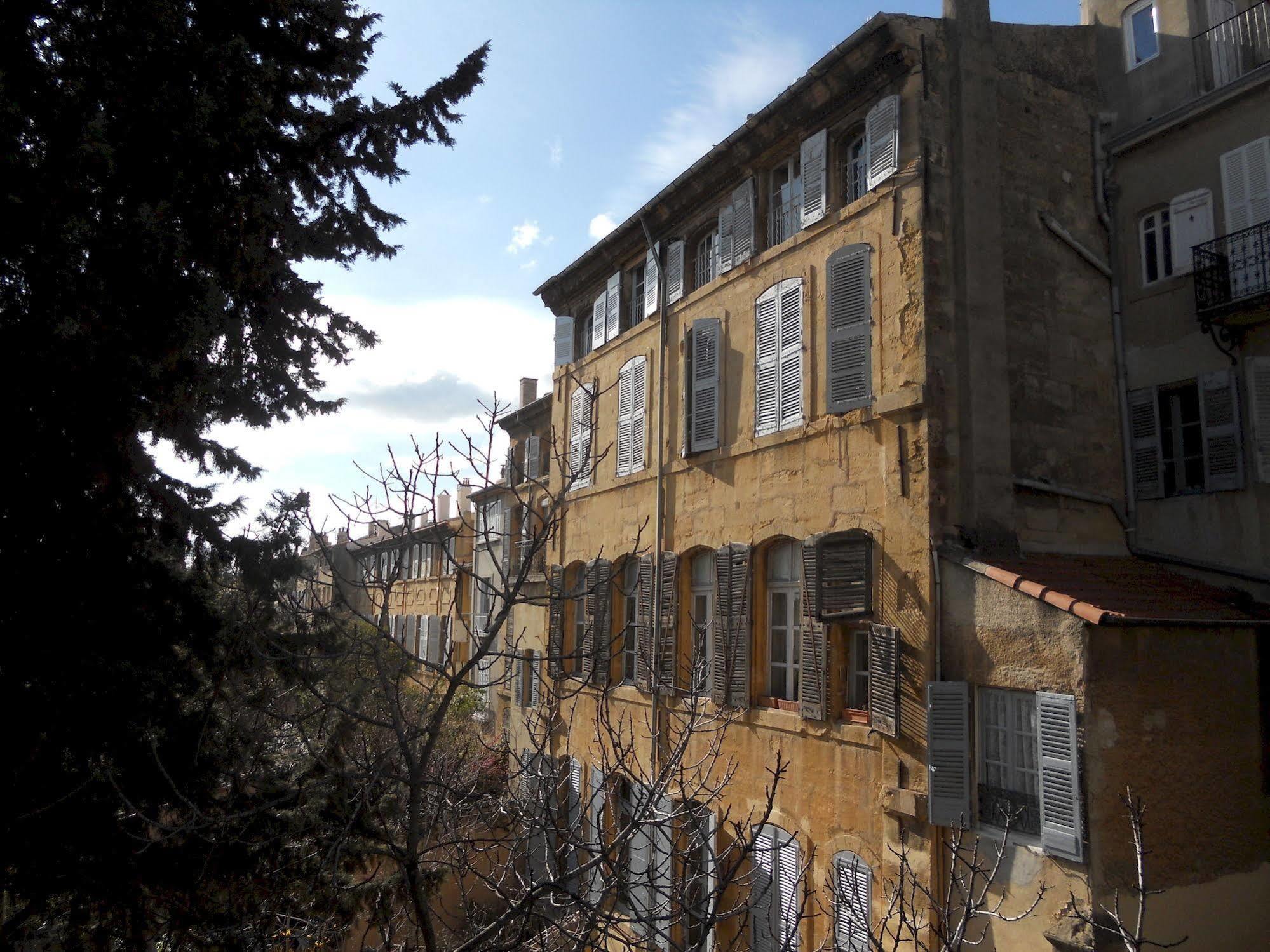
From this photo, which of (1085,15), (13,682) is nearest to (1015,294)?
(1085,15)

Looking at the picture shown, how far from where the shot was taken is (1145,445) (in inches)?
420

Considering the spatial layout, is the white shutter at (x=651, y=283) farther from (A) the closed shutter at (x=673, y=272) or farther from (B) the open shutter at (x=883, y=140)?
(B) the open shutter at (x=883, y=140)

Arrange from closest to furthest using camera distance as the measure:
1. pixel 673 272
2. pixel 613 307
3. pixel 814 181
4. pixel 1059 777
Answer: pixel 1059 777, pixel 814 181, pixel 673 272, pixel 613 307

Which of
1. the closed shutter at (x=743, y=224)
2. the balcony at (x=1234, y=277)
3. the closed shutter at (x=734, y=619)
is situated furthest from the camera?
the closed shutter at (x=743, y=224)

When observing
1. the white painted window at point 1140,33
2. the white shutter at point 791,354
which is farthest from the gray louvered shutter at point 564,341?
the white painted window at point 1140,33

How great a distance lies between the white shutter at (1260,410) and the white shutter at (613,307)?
28.8 ft

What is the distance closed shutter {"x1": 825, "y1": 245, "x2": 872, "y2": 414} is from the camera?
10211mm

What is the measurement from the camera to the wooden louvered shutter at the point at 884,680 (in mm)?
9164

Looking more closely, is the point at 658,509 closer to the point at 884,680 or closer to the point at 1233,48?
the point at 884,680

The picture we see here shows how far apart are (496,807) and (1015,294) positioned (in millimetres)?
7319

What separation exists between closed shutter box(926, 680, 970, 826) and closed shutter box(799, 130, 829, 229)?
540 centimetres

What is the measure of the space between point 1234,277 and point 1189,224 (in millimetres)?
882

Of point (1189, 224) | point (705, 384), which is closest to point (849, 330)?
point (705, 384)

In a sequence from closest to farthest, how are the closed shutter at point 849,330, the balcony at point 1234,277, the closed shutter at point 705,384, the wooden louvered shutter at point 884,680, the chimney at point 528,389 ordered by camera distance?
the wooden louvered shutter at point 884,680 < the balcony at point 1234,277 < the closed shutter at point 849,330 < the closed shutter at point 705,384 < the chimney at point 528,389
